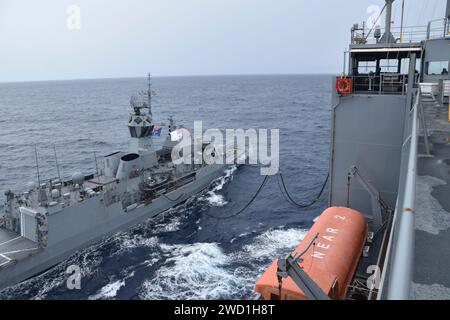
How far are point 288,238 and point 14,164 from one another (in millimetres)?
36292

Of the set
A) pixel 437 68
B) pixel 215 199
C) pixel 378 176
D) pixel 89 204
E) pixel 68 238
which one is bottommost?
pixel 215 199

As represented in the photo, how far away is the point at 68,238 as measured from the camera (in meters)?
21.7

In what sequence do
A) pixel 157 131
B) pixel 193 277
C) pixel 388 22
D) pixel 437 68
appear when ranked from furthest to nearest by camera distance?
1. pixel 157 131
2. pixel 388 22
3. pixel 437 68
4. pixel 193 277

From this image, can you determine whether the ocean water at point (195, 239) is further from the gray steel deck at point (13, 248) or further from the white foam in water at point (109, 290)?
the gray steel deck at point (13, 248)

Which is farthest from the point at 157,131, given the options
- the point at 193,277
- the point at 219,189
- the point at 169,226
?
the point at 193,277

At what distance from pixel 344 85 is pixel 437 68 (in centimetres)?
645

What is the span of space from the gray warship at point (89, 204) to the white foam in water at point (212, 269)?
4.65m

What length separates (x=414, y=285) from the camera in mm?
3998

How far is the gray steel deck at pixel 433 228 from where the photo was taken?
13.1 ft

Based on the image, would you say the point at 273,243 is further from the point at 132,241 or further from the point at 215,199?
the point at 215,199

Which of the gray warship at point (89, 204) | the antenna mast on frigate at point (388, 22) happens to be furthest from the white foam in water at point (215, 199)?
the antenna mast on frigate at point (388, 22)
